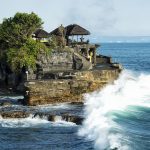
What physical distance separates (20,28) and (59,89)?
13.1m

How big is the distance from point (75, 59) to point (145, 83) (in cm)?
1608

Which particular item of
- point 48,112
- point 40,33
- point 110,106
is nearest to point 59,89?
point 110,106

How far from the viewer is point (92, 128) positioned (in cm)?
4206

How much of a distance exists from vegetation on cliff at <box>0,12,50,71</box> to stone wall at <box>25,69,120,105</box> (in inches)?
268

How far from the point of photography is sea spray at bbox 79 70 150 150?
37.8 meters

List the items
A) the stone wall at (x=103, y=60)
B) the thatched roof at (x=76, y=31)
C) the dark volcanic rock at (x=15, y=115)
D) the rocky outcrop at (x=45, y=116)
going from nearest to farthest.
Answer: the rocky outcrop at (x=45, y=116), the dark volcanic rock at (x=15, y=115), the thatched roof at (x=76, y=31), the stone wall at (x=103, y=60)

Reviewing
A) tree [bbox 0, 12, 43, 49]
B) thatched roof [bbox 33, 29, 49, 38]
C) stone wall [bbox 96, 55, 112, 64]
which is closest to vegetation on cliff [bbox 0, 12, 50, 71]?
tree [bbox 0, 12, 43, 49]

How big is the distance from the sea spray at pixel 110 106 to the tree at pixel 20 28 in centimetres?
1310

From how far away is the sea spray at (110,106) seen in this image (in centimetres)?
3778

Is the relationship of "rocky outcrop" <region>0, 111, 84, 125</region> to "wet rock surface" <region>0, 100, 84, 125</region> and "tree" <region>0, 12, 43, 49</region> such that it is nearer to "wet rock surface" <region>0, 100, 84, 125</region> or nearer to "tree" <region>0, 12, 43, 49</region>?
"wet rock surface" <region>0, 100, 84, 125</region>

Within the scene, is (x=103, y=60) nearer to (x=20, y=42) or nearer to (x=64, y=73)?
(x=20, y=42)

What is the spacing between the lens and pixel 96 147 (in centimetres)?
3603

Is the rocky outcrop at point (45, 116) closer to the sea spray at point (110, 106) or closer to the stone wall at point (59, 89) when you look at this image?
the sea spray at point (110, 106)

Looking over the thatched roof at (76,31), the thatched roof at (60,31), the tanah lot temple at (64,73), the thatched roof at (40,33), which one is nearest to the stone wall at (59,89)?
the tanah lot temple at (64,73)
